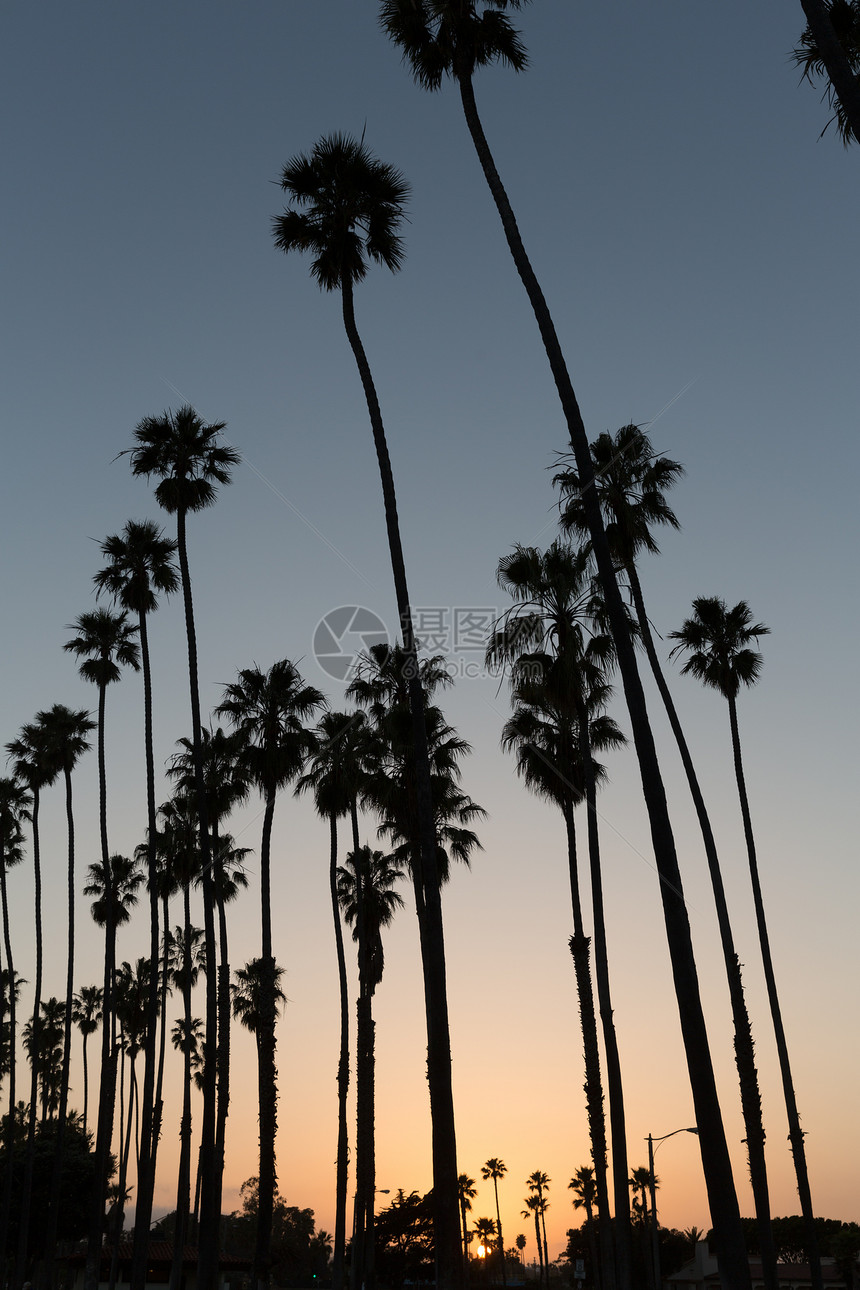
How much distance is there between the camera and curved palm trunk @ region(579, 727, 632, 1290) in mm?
25967

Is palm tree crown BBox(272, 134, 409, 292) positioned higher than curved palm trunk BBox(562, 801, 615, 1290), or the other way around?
palm tree crown BBox(272, 134, 409, 292)

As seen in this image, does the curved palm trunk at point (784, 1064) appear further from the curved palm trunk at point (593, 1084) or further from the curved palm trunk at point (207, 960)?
the curved palm trunk at point (207, 960)

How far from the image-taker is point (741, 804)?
34406mm

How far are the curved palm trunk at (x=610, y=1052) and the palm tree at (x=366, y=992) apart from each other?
1295 cm

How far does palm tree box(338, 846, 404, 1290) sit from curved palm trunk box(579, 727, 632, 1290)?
1295cm

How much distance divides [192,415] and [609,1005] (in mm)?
23770

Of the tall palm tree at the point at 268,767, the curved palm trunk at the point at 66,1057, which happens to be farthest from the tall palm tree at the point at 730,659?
the curved palm trunk at the point at 66,1057

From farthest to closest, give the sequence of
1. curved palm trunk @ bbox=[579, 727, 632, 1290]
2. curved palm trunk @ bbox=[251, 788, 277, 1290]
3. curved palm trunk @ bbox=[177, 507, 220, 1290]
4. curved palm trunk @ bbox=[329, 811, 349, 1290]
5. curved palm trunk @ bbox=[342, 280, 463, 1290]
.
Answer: curved palm trunk @ bbox=[329, 811, 349, 1290]
curved palm trunk @ bbox=[251, 788, 277, 1290]
curved palm trunk @ bbox=[177, 507, 220, 1290]
curved palm trunk @ bbox=[579, 727, 632, 1290]
curved palm trunk @ bbox=[342, 280, 463, 1290]

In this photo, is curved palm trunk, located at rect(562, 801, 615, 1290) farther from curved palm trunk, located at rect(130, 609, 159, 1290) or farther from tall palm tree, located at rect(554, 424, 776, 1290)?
curved palm trunk, located at rect(130, 609, 159, 1290)

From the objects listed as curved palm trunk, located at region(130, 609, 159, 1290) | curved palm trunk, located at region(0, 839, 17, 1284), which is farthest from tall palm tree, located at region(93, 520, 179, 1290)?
curved palm trunk, located at region(0, 839, 17, 1284)

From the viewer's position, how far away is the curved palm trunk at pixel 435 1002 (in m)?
15.1

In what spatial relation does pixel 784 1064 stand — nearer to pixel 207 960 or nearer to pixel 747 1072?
pixel 747 1072

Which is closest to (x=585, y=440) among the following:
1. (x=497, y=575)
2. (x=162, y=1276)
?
(x=497, y=575)

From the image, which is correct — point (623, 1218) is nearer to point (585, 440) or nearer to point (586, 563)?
point (586, 563)
